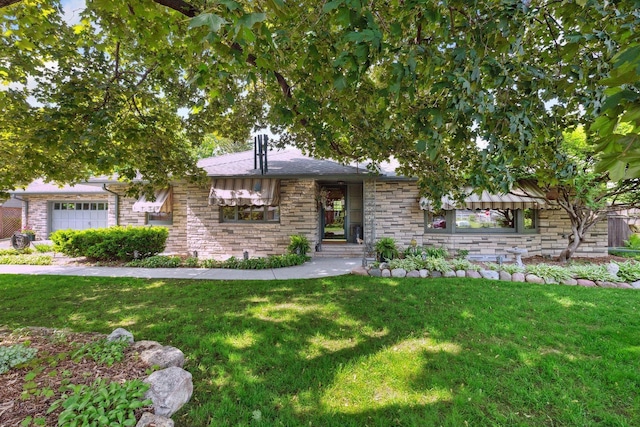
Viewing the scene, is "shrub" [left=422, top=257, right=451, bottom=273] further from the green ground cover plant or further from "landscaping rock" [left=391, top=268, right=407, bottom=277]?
the green ground cover plant

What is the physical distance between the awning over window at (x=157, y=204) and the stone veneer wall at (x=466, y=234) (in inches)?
319

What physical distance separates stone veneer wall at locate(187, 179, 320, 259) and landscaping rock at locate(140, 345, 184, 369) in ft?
23.2

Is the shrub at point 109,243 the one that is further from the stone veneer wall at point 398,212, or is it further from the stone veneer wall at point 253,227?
the stone veneer wall at point 398,212

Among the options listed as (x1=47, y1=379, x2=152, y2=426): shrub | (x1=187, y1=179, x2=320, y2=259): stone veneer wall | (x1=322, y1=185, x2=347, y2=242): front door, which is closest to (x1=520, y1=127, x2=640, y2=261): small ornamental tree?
(x1=322, y1=185, x2=347, y2=242): front door

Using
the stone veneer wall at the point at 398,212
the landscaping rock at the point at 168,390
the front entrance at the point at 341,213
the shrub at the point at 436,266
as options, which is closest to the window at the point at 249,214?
the front entrance at the point at 341,213

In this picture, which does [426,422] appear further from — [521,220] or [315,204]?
[521,220]

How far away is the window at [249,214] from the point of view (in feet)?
34.7

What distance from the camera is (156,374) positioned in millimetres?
2678

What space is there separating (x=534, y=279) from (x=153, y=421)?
798cm

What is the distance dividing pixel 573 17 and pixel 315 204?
837 cm

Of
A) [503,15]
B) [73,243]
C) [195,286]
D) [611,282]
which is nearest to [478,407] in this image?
[503,15]

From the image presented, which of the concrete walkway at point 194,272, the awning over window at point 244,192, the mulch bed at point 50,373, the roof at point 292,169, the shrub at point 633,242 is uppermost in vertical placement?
the roof at point 292,169

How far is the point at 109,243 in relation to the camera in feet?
30.3

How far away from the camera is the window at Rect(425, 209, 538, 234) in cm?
1005
